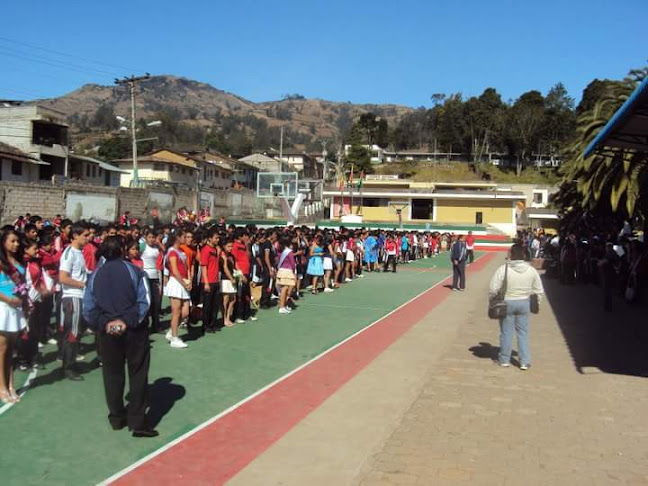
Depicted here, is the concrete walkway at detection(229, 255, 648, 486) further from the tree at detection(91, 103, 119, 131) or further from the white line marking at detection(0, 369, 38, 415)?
the tree at detection(91, 103, 119, 131)

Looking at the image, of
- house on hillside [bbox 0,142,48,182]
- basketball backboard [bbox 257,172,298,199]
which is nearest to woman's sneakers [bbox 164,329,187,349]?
basketball backboard [bbox 257,172,298,199]

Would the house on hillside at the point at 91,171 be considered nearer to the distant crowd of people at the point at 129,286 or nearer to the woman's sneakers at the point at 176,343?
the distant crowd of people at the point at 129,286

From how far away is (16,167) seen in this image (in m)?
39.7

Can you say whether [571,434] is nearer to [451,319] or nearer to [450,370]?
[450,370]

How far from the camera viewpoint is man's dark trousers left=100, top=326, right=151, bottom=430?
5373 mm

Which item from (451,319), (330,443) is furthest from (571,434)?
(451,319)

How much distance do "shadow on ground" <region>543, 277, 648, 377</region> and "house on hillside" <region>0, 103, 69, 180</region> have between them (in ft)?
138

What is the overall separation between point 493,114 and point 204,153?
48320 millimetres

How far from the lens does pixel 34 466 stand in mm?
4754

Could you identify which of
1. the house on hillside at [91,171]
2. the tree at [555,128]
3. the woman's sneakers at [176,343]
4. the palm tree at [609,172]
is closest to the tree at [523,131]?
the tree at [555,128]

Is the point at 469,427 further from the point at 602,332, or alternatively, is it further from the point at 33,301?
the point at 602,332

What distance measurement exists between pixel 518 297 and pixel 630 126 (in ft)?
9.93

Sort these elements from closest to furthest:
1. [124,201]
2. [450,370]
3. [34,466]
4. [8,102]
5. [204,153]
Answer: [34,466] < [450,370] < [124,201] < [8,102] < [204,153]

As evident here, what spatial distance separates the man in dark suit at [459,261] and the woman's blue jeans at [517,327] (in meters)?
9.50
